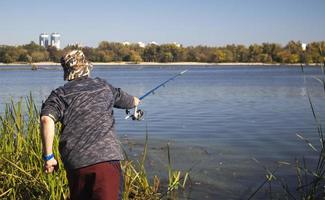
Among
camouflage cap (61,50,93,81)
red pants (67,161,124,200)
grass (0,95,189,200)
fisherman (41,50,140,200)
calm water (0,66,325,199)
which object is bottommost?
calm water (0,66,325,199)

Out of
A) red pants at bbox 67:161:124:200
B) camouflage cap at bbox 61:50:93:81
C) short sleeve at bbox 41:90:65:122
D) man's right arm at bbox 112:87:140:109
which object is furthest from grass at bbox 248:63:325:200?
short sleeve at bbox 41:90:65:122

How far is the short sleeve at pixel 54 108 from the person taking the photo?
363 cm

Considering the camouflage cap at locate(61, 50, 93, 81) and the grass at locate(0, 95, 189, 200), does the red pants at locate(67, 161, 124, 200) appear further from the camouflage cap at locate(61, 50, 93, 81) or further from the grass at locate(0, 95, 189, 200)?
the grass at locate(0, 95, 189, 200)

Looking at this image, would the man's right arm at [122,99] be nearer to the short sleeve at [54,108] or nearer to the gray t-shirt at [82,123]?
the gray t-shirt at [82,123]

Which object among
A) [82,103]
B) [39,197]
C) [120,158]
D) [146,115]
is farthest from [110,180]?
[146,115]

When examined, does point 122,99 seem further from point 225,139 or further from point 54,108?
point 225,139

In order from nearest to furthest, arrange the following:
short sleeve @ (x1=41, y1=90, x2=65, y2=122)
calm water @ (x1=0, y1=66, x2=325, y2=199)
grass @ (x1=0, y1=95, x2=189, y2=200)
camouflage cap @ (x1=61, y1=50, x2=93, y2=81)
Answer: short sleeve @ (x1=41, y1=90, x2=65, y2=122), camouflage cap @ (x1=61, y1=50, x2=93, y2=81), grass @ (x1=0, y1=95, x2=189, y2=200), calm water @ (x1=0, y1=66, x2=325, y2=199)

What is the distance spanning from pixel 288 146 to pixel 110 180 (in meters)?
8.55

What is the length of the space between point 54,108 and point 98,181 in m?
0.69

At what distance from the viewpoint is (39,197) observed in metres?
5.48

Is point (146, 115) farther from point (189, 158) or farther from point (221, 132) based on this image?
point (189, 158)

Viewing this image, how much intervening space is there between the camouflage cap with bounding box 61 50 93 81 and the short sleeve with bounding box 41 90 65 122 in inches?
8.2

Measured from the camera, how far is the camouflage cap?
3811 millimetres

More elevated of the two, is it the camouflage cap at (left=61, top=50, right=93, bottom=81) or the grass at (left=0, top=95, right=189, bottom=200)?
the camouflage cap at (left=61, top=50, right=93, bottom=81)
